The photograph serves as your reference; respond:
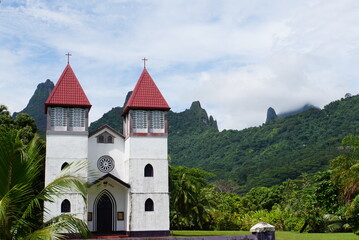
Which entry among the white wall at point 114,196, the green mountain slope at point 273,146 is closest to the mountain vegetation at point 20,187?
the white wall at point 114,196

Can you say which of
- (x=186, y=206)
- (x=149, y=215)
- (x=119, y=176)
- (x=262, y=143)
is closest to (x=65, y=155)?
(x=119, y=176)

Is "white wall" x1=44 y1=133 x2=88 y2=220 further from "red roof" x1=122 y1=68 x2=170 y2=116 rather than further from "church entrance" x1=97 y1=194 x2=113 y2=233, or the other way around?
"red roof" x1=122 y1=68 x2=170 y2=116

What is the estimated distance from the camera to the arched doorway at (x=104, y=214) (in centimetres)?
2484

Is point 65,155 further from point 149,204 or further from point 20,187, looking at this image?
point 20,187

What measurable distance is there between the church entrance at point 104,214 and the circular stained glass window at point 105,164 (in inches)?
57.1

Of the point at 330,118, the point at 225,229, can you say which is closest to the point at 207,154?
the point at 330,118

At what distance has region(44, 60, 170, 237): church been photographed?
77.3ft

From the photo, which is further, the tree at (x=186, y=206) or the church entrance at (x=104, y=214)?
the tree at (x=186, y=206)

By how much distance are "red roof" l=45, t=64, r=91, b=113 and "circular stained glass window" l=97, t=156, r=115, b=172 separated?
310 centimetres

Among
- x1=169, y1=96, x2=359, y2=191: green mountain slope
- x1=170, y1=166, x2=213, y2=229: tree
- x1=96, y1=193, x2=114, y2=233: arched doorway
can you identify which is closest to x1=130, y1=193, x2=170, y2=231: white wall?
x1=96, y1=193, x2=114, y2=233: arched doorway

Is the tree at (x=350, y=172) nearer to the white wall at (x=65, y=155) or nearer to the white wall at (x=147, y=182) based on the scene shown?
the white wall at (x=147, y=182)

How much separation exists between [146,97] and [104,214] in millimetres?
6784

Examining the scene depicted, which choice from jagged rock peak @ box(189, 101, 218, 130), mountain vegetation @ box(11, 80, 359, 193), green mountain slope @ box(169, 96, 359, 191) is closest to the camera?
green mountain slope @ box(169, 96, 359, 191)

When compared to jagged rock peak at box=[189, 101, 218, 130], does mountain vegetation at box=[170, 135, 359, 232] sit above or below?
below
